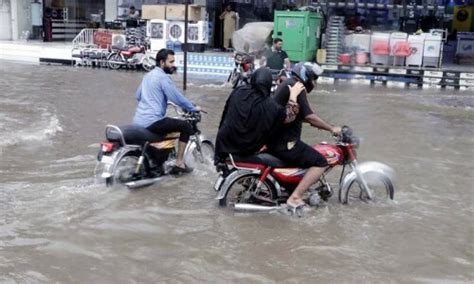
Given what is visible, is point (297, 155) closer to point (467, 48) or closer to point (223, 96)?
point (223, 96)

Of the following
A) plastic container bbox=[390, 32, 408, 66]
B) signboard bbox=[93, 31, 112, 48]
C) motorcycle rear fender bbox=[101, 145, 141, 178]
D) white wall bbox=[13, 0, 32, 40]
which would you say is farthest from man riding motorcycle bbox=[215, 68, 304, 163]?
white wall bbox=[13, 0, 32, 40]

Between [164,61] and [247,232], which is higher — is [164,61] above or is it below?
above

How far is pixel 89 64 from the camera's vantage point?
2009 centimetres

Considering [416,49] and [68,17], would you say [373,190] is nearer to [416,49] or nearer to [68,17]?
[416,49]

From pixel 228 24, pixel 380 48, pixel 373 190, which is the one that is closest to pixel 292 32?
pixel 380 48

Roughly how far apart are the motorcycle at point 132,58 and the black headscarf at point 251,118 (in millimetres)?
13484

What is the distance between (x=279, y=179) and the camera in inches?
234

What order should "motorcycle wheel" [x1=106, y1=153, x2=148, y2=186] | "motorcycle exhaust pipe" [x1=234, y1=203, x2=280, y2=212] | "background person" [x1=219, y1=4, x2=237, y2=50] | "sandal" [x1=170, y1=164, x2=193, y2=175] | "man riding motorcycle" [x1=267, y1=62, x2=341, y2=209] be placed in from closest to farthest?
"man riding motorcycle" [x1=267, y1=62, x2=341, y2=209], "motorcycle exhaust pipe" [x1=234, y1=203, x2=280, y2=212], "motorcycle wheel" [x1=106, y1=153, x2=148, y2=186], "sandal" [x1=170, y1=164, x2=193, y2=175], "background person" [x1=219, y1=4, x2=237, y2=50]

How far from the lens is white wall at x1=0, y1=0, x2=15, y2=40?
2461 cm

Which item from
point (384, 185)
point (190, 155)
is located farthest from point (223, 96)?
point (384, 185)

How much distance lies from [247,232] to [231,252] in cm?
47

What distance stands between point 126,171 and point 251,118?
5.63 feet

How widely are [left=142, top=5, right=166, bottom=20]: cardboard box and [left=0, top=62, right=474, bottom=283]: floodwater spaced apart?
10662 mm

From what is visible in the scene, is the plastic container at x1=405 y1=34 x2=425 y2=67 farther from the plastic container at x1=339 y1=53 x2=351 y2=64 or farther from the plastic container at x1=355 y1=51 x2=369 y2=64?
the plastic container at x1=339 y1=53 x2=351 y2=64
